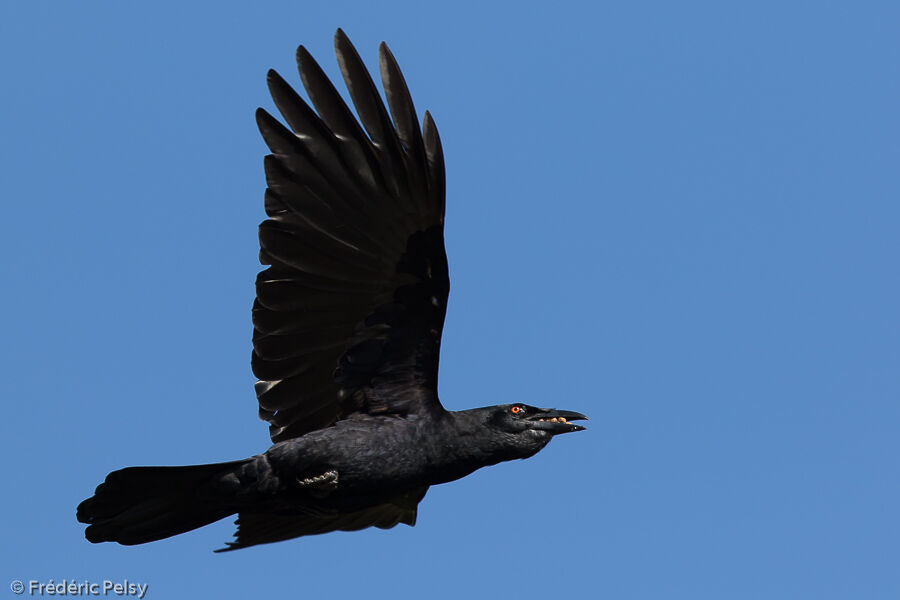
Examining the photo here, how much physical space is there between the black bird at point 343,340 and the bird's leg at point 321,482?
0.04 ft

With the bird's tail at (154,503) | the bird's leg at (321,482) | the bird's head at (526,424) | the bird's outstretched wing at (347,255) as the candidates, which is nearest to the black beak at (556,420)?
the bird's head at (526,424)

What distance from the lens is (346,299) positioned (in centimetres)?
1119

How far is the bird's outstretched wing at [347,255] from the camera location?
10.6 m

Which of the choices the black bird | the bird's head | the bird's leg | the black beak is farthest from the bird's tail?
the black beak

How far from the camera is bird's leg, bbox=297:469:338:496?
36.2 ft

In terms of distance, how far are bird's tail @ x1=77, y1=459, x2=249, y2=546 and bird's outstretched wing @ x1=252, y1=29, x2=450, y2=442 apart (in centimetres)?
76

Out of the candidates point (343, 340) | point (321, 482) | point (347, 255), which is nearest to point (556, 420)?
point (343, 340)

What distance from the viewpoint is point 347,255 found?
11086 millimetres

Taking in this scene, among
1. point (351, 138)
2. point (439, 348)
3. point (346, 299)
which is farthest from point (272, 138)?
point (439, 348)

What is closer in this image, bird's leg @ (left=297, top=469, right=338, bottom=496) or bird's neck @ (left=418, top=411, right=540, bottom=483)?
bird's leg @ (left=297, top=469, right=338, bottom=496)

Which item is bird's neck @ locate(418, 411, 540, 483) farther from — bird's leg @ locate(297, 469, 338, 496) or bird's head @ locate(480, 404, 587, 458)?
bird's leg @ locate(297, 469, 338, 496)

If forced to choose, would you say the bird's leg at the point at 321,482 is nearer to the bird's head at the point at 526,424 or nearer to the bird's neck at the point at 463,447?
the bird's neck at the point at 463,447

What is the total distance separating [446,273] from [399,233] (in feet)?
1.59

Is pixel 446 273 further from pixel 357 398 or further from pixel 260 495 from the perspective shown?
pixel 260 495
